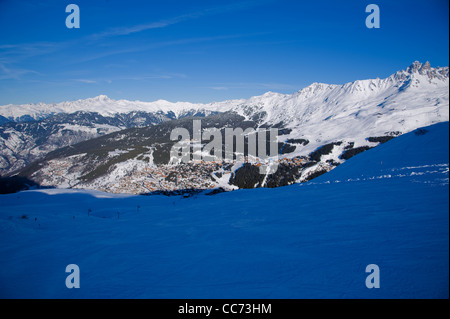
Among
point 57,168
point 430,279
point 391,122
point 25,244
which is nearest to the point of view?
point 430,279

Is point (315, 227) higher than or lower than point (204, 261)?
higher

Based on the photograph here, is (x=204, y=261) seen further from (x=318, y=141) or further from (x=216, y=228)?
(x=318, y=141)

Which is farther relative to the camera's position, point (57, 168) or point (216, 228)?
point (57, 168)

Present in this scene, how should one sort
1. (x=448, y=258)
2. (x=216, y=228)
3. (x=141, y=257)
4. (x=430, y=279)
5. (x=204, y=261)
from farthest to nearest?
(x=216, y=228) < (x=141, y=257) < (x=204, y=261) < (x=448, y=258) < (x=430, y=279)
